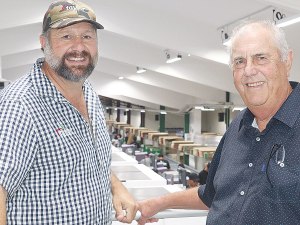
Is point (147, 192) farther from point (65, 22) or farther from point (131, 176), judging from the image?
point (65, 22)

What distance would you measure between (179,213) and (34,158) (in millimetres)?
878

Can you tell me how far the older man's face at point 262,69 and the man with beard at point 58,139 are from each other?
664mm

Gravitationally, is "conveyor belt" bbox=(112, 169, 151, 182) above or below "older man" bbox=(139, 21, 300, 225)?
below

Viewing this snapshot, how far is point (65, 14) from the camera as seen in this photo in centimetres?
125

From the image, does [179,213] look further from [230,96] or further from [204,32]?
[230,96]

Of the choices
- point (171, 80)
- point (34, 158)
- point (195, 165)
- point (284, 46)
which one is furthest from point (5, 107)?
point (195, 165)

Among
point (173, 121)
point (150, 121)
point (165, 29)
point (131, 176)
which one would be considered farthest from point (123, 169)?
point (173, 121)

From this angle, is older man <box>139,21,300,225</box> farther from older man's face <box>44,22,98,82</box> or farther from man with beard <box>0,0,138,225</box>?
older man's face <box>44,22,98,82</box>

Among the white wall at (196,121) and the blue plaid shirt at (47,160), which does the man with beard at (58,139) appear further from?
the white wall at (196,121)

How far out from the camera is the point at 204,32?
6.73 m

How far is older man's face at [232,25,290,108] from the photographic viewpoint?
49.5 inches

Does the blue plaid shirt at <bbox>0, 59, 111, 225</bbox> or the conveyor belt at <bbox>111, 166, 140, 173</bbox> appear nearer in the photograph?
the blue plaid shirt at <bbox>0, 59, 111, 225</bbox>

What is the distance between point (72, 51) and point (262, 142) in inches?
34.9

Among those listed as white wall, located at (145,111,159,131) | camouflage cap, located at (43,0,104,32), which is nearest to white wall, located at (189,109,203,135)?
white wall, located at (145,111,159,131)
